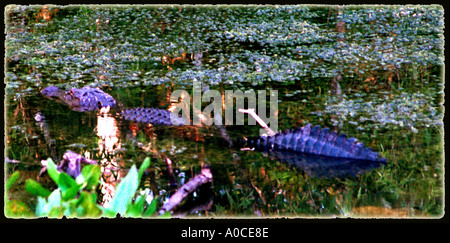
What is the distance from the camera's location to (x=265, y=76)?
242 inches

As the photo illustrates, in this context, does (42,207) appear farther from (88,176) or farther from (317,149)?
(317,149)

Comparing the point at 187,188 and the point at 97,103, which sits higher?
the point at 97,103

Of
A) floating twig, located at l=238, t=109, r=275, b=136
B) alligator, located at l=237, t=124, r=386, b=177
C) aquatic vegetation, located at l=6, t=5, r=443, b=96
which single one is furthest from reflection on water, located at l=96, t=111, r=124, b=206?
floating twig, located at l=238, t=109, r=275, b=136

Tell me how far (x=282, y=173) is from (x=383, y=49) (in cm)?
239

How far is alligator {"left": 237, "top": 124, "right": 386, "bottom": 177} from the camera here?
4828mm

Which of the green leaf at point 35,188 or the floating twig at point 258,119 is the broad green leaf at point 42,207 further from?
the floating twig at point 258,119

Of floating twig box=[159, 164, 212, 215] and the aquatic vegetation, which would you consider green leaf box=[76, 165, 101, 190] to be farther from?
the aquatic vegetation

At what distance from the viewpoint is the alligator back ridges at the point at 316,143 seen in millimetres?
4914

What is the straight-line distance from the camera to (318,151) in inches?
198

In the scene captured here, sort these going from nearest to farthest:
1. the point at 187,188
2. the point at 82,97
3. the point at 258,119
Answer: the point at 187,188, the point at 258,119, the point at 82,97

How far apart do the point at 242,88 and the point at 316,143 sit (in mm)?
1200


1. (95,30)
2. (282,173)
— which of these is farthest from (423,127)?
(95,30)

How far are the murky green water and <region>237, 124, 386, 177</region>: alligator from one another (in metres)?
0.10

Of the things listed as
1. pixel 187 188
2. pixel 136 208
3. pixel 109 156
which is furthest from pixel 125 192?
pixel 109 156
